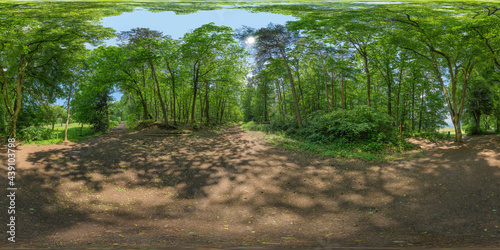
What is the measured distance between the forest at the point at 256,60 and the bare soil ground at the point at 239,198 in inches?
106

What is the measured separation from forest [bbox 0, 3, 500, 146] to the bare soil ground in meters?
2.69

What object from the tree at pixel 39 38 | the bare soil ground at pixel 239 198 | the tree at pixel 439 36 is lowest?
the bare soil ground at pixel 239 198

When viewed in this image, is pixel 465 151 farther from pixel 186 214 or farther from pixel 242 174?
pixel 186 214

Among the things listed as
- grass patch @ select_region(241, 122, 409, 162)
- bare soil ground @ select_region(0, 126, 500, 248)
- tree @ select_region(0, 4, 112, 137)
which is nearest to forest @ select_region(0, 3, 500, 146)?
tree @ select_region(0, 4, 112, 137)

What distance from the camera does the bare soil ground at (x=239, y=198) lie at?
2299 mm

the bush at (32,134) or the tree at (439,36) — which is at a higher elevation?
the tree at (439,36)

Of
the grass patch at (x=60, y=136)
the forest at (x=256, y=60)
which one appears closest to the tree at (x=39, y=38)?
the forest at (x=256, y=60)

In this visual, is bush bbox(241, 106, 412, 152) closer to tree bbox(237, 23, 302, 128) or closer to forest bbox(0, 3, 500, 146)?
forest bbox(0, 3, 500, 146)

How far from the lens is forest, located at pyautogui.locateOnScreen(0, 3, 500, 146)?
3.78m

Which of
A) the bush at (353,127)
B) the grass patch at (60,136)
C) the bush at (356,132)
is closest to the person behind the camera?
the grass patch at (60,136)

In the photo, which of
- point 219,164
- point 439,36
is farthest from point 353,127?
point 219,164

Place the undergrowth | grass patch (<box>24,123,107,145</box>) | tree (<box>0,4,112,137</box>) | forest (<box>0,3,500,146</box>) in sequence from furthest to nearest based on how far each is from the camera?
1. the undergrowth
2. grass patch (<box>24,123,107,145</box>)
3. forest (<box>0,3,500,146</box>)
4. tree (<box>0,4,112,137</box>)

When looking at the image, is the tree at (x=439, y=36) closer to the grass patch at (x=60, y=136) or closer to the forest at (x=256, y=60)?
the forest at (x=256, y=60)

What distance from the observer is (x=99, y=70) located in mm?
7301
